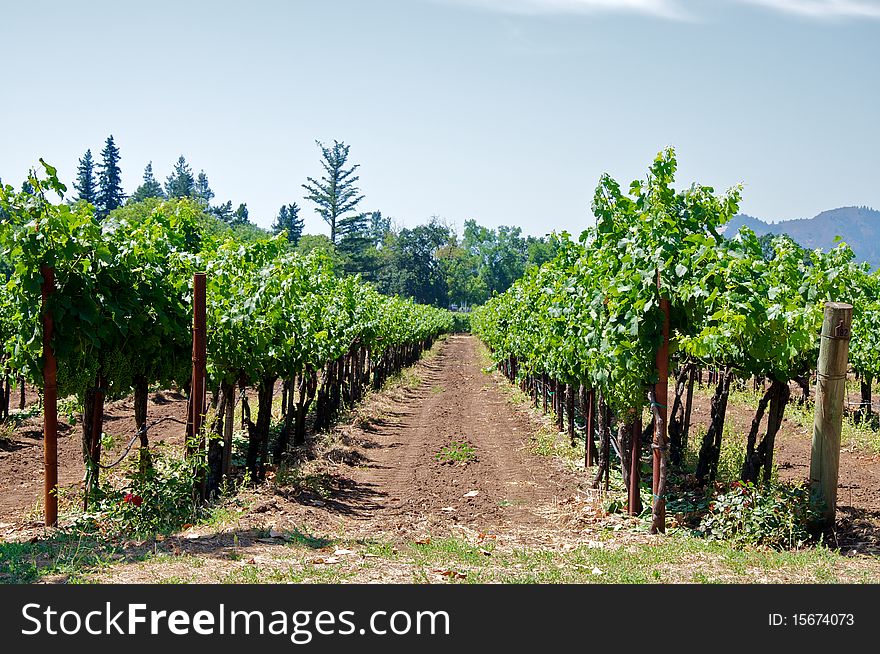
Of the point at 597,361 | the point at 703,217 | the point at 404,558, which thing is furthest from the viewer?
the point at 597,361

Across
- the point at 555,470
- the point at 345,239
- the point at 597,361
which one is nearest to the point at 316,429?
the point at 555,470

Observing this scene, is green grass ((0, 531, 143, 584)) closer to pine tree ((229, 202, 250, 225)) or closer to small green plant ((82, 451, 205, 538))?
small green plant ((82, 451, 205, 538))

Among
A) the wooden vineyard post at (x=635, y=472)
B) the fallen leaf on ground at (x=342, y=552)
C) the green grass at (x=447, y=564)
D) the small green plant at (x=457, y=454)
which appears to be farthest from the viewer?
the small green plant at (x=457, y=454)

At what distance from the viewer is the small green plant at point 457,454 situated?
14117mm

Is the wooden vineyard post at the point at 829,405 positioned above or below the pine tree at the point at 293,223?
below

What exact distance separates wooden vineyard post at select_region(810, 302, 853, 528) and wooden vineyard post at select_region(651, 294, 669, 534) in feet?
4.78

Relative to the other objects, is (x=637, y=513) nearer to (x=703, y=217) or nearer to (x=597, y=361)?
(x=597, y=361)

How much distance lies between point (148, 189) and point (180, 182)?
7.32 metres

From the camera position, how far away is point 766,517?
768cm

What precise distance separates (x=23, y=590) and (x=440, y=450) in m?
10.5

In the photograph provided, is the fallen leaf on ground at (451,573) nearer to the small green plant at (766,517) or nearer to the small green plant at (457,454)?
the small green plant at (766,517)

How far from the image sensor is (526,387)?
1066 inches

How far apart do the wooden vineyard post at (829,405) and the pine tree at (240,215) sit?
100 meters

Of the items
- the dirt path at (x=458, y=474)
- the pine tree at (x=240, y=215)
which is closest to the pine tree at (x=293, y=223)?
the pine tree at (x=240, y=215)
